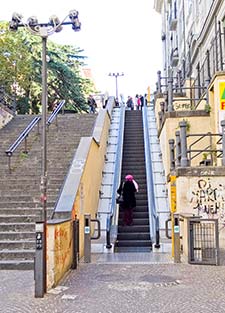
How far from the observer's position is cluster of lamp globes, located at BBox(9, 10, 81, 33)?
7930 millimetres

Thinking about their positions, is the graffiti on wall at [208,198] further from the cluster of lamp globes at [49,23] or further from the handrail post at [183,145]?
the cluster of lamp globes at [49,23]

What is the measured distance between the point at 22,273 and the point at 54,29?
4.42 m

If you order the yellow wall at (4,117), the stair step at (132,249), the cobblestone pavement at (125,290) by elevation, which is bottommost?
the cobblestone pavement at (125,290)

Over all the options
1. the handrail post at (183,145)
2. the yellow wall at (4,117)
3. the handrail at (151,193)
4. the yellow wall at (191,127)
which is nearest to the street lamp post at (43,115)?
the handrail post at (183,145)

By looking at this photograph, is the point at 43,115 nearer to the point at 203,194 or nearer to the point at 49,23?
the point at 49,23

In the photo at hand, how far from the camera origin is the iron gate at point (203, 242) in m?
8.93

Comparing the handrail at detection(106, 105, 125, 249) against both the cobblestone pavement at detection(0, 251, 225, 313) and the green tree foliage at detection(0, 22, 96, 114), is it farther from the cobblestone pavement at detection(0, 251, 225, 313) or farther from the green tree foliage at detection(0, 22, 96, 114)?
the green tree foliage at detection(0, 22, 96, 114)

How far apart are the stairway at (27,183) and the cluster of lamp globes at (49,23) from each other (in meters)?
4.30

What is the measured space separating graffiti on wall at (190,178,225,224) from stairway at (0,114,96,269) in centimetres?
344

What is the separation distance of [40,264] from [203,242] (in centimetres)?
371

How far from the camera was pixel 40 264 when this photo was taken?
6879 mm

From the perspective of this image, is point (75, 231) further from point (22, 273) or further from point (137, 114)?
point (137, 114)

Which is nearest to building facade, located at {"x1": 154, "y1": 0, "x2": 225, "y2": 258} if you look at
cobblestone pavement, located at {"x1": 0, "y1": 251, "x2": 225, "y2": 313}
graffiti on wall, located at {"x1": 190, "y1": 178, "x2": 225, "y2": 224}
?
graffiti on wall, located at {"x1": 190, "y1": 178, "x2": 225, "y2": 224}

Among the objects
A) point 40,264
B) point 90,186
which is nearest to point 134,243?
point 90,186
